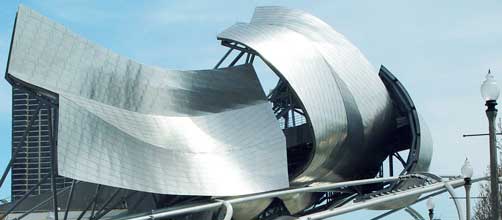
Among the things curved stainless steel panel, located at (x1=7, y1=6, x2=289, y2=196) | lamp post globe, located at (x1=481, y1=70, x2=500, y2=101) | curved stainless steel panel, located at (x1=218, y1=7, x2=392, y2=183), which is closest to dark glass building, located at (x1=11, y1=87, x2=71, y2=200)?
curved stainless steel panel, located at (x1=218, y1=7, x2=392, y2=183)

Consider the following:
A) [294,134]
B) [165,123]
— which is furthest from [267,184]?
[294,134]

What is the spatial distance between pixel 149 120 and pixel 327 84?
30.3 feet

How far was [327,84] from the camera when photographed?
38.2m

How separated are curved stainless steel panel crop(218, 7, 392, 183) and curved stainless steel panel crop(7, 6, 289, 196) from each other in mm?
1935

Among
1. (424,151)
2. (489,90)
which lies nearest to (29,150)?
(424,151)

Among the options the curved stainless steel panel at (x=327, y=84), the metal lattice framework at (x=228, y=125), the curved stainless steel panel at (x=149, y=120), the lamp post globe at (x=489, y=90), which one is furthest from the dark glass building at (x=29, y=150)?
the lamp post globe at (x=489, y=90)

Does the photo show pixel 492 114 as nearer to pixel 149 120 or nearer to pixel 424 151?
pixel 149 120

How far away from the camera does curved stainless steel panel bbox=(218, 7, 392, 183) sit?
36.7 meters

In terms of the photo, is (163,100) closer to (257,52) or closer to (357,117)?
(257,52)

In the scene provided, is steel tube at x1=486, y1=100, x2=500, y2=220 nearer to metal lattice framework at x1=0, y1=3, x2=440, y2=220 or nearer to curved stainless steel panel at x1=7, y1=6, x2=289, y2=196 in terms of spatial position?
metal lattice framework at x1=0, y1=3, x2=440, y2=220

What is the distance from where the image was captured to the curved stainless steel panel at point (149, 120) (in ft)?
91.9

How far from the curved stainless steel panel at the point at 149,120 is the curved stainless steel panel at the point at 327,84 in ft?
6.35

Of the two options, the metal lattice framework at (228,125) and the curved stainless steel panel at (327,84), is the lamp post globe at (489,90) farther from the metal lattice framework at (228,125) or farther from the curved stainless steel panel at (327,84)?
the curved stainless steel panel at (327,84)

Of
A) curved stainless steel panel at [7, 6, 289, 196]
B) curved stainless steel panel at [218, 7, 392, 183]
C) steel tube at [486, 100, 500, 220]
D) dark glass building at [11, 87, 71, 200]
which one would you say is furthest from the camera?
dark glass building at [11, 87, 71, 200]
